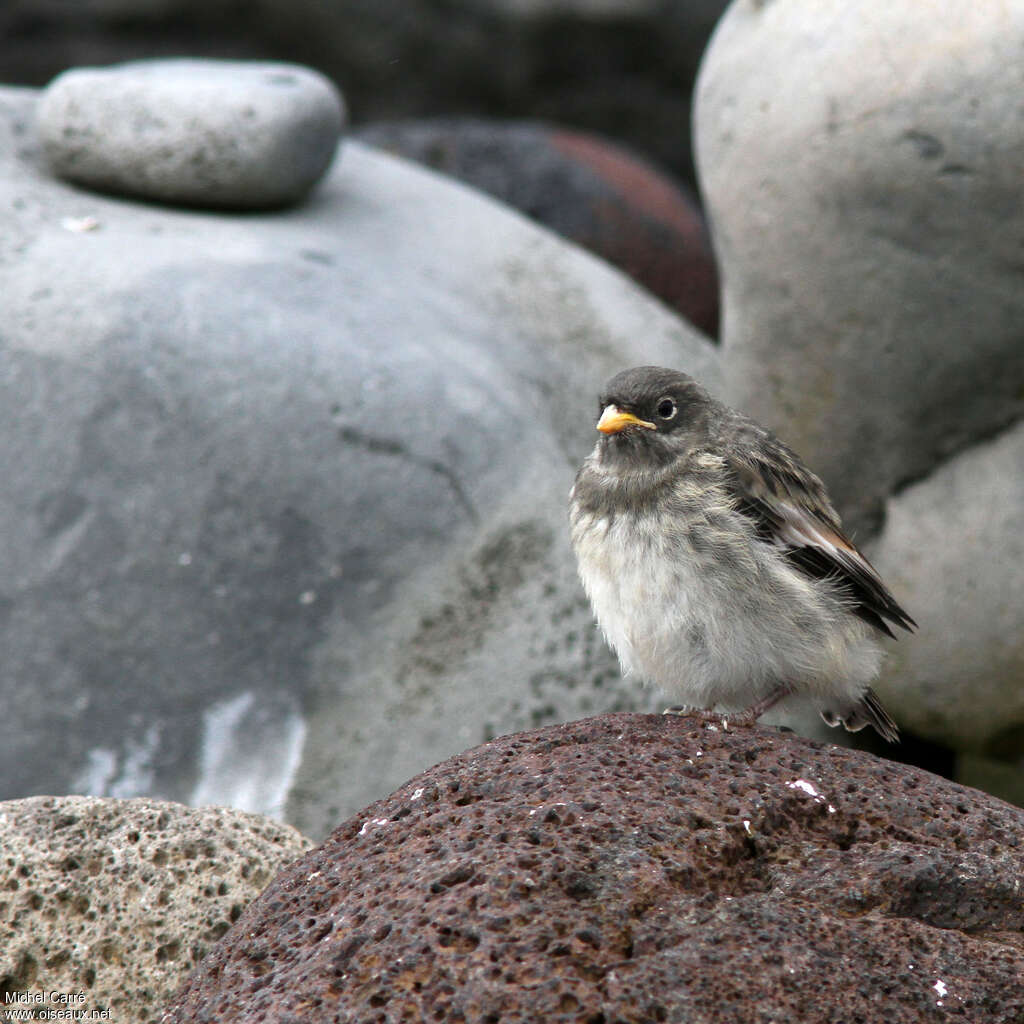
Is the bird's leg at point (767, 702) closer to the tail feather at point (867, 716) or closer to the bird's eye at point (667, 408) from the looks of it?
the tail feather at point (867, 716)

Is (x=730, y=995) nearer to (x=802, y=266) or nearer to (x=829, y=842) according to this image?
(x=829, y=842)

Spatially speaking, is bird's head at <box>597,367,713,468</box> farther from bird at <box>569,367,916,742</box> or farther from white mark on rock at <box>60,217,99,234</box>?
white mark on rock at <box>60,217,99,234</box>

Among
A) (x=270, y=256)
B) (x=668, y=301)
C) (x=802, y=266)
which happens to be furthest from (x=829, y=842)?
(x=668, y=301)

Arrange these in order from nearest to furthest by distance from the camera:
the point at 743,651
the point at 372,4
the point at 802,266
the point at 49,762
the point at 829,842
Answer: the point at 829,842 → the point at 743,651 → the point at 49,762 → the point at 802,266 → the point at 372,4

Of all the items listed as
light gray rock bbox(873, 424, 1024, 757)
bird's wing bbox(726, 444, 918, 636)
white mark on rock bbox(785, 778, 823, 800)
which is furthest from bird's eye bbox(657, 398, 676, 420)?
light gray rock bbox(873, 424, 1024, 757)

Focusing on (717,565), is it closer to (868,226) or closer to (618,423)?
(618,423)

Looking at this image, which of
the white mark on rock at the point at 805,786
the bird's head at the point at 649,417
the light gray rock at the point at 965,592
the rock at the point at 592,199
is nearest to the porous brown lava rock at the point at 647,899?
the white mark on rock at the point at 805,786
